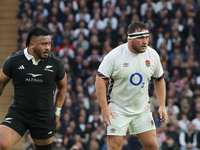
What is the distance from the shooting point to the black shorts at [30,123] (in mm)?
5415

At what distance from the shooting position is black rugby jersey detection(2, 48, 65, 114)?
5477mm

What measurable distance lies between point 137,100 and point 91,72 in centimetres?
628

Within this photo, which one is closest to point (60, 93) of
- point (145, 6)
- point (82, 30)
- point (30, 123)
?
point (30, 123)

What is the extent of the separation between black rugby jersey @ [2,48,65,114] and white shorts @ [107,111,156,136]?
1126 millimetres

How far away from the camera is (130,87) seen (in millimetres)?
5738

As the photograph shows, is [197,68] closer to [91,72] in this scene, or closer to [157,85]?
[91,72]

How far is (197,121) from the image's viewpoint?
10914mm

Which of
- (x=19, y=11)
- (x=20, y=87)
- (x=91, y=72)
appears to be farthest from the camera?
(x=19, y=11)

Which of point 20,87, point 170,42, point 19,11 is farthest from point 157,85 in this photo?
point 19,11

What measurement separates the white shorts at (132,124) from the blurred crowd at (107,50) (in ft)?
13.8

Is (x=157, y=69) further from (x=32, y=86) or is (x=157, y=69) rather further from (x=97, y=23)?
(x=97, y=23)

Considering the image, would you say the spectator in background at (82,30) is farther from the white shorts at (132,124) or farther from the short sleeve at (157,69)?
the white shorts at (132,124)

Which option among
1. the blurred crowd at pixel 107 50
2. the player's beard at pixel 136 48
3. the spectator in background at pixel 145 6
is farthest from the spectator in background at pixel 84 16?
the player's beard at pixel 136 48

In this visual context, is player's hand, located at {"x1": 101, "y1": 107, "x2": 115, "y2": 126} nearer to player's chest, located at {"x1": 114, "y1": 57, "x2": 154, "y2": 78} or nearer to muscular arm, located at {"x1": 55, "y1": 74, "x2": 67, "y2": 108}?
player's chest, located at {"x1": 114, "y1": 57, "x2": 154, "y2": 78}
